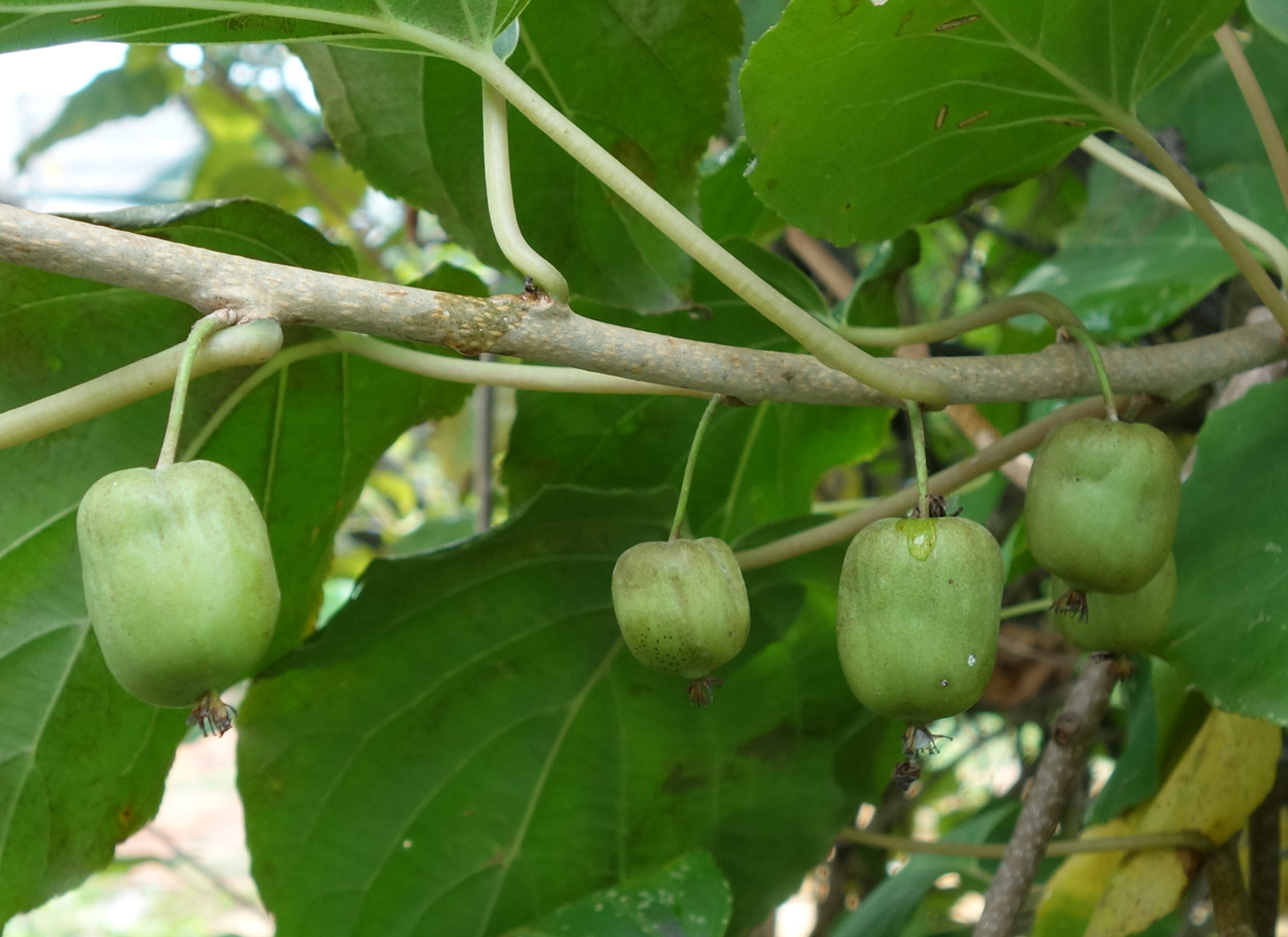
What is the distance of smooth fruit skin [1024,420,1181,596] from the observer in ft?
2.21

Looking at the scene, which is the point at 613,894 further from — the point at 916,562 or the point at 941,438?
the point at 941,438

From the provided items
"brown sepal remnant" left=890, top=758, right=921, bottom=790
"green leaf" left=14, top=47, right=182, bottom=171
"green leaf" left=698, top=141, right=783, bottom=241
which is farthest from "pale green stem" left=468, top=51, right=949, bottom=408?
"green leaf" left=14, top=47, right=182, bottom=171

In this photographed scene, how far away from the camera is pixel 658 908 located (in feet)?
3.12

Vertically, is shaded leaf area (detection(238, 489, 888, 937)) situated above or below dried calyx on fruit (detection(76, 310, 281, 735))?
below

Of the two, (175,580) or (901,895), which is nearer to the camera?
(175,580)

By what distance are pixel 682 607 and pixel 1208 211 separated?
503 millimetres

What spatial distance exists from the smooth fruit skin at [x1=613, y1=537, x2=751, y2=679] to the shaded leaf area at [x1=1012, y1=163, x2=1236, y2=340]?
0.78 metres

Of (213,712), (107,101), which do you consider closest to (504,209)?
(213,712)

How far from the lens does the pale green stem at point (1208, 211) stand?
32.2 inches

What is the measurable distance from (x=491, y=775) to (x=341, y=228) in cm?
236

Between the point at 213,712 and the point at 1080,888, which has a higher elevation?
the point at 213,712

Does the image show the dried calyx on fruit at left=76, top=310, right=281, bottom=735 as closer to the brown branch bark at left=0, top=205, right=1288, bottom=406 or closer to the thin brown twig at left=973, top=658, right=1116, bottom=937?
the brown branch bark at left=0, top=205, right=1288, bottom=406

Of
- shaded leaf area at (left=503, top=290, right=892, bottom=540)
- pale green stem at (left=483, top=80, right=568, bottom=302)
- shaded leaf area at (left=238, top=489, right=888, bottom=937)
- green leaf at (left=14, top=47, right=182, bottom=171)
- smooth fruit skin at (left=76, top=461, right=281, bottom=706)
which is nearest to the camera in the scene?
smooth fruit skin at (left=76, top=461, right=281, bottom=706)

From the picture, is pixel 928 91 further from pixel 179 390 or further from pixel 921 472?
pixel 179 390
